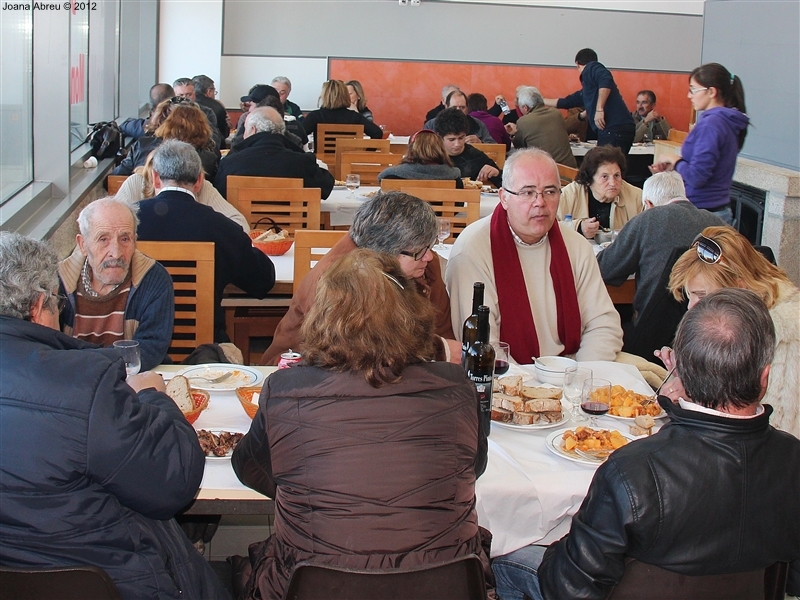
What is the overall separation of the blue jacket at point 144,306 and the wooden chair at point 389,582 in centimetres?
149

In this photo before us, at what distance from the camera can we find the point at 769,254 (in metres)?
3.46

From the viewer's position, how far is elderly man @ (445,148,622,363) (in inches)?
134

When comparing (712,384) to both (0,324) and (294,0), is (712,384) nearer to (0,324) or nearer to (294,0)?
(0,324)

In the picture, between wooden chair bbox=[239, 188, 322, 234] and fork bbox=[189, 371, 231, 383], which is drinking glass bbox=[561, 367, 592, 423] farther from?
wooden chair bbox=[239, 188, 322, 234]

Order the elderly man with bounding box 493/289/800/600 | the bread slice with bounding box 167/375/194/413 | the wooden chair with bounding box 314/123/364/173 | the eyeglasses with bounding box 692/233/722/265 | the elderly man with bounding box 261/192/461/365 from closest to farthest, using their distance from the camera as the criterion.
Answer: the elderly man with bounding box 493/289/800/600 → the bread slice with bounding box 167/375/194/413 → the eyeglasses with bounding box 692/233/722/265 → the elderly man with bounding box 261/192/461/365 → the wooden chair with bounding box 314/123/364/173

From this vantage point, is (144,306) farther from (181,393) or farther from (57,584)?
(57,584)

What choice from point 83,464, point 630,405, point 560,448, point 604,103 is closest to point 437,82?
point 604,103

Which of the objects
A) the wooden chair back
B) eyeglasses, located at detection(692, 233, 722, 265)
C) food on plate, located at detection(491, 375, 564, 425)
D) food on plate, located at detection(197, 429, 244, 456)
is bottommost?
food on plate, located at detection(197, 429, 244, 456)

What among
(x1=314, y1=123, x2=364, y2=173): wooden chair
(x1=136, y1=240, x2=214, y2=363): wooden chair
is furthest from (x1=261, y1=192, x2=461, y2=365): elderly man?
(x1=314, y1=123, x2=364, y2=173): wooden chair

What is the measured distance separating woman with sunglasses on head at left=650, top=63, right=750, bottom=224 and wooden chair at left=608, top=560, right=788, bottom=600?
3.94 metres

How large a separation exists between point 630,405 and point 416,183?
3.22m

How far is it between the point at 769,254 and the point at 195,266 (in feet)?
7.46

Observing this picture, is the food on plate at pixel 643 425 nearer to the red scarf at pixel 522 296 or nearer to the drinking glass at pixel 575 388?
the drinking glass at pixel 575 388

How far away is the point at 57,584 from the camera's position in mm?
1552
